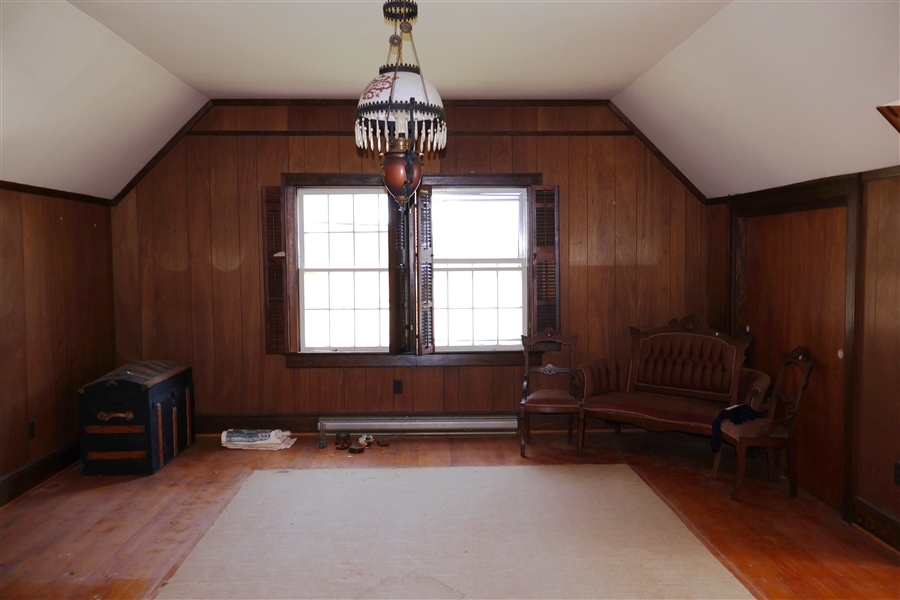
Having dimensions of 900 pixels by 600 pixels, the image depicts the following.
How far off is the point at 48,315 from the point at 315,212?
2.21 meters

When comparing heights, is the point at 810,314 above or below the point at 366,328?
above

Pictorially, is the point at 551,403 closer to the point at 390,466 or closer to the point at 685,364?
the point at 685,364

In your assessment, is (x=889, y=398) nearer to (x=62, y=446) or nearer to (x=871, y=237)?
(x=871, y=237)

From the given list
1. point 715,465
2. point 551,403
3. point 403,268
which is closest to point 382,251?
point 403,268

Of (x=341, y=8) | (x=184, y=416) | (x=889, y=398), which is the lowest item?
(x=184, y=416)

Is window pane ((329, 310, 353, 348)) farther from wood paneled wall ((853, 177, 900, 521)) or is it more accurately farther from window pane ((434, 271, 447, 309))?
wood paneled wall ((853, 177, 900, 521))

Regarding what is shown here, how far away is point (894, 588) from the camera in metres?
3.08

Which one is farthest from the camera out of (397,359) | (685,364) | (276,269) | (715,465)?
(397,359)

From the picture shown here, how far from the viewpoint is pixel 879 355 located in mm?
3615

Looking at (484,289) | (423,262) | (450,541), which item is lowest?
(450,541)

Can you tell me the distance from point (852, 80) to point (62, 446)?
562 cm

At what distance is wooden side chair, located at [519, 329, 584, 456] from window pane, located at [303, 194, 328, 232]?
2.05 meters

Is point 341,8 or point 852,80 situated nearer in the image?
point 852,80

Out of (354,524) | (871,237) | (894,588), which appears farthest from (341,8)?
(894,588)
